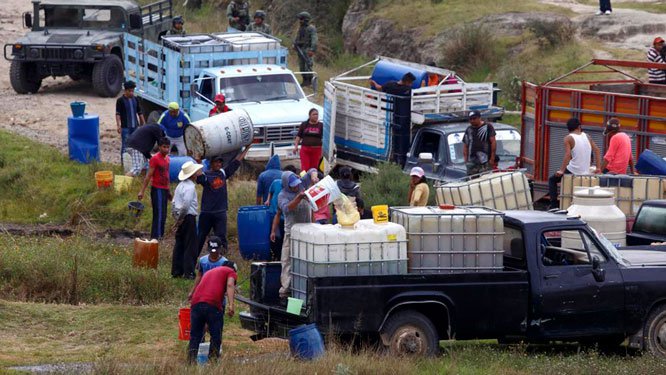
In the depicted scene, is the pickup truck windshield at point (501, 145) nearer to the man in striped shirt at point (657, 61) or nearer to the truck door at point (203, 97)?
the man in striped shirt at point (657, 61)

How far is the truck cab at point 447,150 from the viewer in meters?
18.0

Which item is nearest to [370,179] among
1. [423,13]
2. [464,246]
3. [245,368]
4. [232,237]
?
[232,237]

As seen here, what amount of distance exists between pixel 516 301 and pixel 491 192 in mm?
3696

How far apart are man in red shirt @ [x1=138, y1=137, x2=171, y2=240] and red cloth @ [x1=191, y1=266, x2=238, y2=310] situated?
17.1 feet

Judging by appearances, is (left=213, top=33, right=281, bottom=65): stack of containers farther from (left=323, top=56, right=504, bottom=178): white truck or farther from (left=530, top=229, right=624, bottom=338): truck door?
(left=530, top=229, right=624, bottom=338): truck door

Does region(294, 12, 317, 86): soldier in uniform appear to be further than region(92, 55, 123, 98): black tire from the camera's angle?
Yes

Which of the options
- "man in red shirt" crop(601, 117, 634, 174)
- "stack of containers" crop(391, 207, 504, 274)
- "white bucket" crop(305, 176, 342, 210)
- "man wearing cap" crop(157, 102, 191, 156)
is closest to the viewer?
"stack of containers" crop(391, 207, 504, 274)

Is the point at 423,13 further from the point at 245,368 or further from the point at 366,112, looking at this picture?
the point at 245,368

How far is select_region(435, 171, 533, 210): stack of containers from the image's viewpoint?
14992 millimetres

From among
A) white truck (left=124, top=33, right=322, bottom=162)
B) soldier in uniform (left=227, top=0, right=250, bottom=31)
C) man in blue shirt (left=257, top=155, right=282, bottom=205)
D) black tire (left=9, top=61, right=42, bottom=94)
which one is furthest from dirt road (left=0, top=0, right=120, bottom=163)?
man in blue shirt (left=257, top=155, right=282, bottom=205)

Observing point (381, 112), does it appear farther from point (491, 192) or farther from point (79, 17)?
point (79, 17)

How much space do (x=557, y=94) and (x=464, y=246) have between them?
6185 mm

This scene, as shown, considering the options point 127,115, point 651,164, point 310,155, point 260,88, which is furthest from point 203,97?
point 651,164

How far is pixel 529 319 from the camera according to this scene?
457 inches
